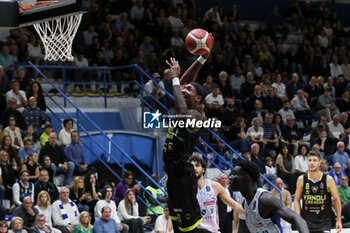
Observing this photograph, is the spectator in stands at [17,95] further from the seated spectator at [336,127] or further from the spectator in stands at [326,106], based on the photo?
the spectator in stands at [326,106]

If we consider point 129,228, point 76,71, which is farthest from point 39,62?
point 129,228

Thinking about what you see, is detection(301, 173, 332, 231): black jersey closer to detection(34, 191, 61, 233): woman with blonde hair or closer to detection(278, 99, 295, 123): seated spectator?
detection(34, 191, 61, 233): woman with blonde hair

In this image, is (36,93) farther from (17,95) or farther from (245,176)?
(245,176)

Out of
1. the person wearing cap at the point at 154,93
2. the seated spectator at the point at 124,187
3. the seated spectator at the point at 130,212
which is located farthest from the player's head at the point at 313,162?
the person wearing cap at the point at 154,93

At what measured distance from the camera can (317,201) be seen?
31.2 ft

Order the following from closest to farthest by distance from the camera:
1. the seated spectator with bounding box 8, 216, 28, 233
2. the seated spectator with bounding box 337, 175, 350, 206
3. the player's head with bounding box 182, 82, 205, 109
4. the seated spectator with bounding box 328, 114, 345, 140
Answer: the player's head with bounding box 182, 82, 205, 109
the seated spectator with bounding box 8, 216, 28, 233
the seated spectator with bounding box 337, 175, 350, 206
the seated spectator with bounding box 328, 114, 345, 140

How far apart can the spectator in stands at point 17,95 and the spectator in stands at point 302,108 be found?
25.8 feet

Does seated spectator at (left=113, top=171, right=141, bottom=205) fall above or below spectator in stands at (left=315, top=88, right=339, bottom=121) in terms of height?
below

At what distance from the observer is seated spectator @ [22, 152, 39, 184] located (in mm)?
12648

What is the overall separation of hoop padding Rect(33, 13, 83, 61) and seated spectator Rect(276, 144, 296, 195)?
687 cm

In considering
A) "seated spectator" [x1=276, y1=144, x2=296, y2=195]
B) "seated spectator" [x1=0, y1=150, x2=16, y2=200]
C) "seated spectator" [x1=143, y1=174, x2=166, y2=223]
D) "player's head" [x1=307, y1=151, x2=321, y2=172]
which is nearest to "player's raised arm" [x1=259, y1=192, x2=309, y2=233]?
"player's head" [x1=307, y1=151, x2=321, y2=172]

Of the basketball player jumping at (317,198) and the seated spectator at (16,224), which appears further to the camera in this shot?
the seated spectator at (16,224)

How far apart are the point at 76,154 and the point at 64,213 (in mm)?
1728

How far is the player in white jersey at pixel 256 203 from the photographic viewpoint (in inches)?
243
